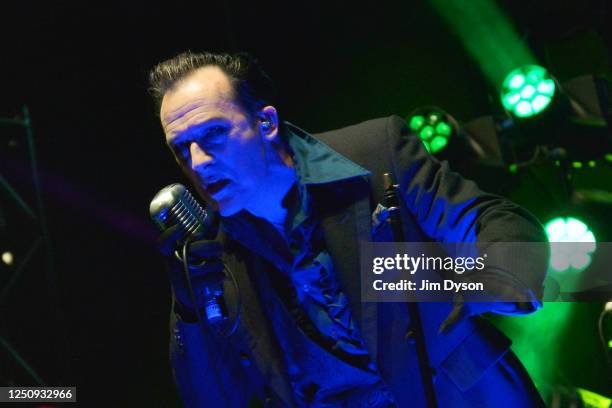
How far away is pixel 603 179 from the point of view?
356 centimetres

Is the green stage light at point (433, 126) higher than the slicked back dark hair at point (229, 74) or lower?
higher

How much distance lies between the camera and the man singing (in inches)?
75.9

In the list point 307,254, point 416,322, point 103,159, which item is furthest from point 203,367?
point 103,159

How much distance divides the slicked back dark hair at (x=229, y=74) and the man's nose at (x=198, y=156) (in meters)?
0.29

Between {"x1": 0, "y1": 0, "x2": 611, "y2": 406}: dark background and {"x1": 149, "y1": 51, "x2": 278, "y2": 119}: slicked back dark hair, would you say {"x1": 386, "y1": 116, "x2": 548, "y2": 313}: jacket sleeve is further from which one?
{"x1": 0, "y1": 0, "x2": 611, "y2": 406}: dark background

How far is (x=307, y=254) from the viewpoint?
6.90 feet

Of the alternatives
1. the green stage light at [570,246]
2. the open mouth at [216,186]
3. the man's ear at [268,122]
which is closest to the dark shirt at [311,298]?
the man's ear at [268,122]

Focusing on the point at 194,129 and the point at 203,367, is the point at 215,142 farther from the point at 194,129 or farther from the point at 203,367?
the point at 203,367

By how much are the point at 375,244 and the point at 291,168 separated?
19.2 inches

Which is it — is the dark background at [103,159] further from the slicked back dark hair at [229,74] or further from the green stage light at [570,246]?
the slicked back dark hair at [229,74]

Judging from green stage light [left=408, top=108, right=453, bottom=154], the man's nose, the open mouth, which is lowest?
the open mouth

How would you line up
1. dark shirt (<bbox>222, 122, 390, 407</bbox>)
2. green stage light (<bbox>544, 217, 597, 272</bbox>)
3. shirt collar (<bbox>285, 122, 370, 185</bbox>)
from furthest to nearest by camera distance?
green stage light (<bbox>544, 217, 597, 272</bbox>) → shirt collar (<bbox>285, 122, 370, 185</bbox>) → dark shirt (<bbox>222, 122, 390, 407</bbox>)

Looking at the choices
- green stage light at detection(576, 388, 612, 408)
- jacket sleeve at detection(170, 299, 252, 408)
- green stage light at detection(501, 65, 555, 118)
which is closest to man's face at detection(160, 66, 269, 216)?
jacket sleeve at detection(170, 299, 252, 408)

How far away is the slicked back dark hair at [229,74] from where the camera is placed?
7.47ft
